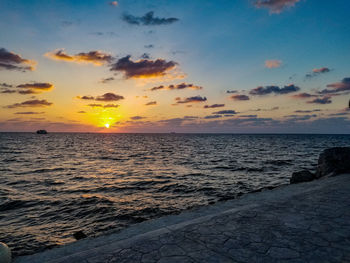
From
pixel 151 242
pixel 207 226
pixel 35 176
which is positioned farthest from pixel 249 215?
pixel 35 176

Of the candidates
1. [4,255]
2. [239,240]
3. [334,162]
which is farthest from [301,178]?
[4,255]

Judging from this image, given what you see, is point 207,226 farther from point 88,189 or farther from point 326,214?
point 88,189

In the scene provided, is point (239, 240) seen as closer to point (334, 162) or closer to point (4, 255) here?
point (4, 255)

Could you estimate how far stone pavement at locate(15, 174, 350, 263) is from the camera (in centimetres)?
407

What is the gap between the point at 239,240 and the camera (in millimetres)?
4656

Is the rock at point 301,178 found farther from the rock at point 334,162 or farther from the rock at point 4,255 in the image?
the rock at point 4,255

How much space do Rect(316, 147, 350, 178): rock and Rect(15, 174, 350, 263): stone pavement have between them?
7092 mm

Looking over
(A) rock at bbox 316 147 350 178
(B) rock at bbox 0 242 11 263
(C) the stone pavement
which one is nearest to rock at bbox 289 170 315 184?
(A) rock at bbox 316 147 350 178

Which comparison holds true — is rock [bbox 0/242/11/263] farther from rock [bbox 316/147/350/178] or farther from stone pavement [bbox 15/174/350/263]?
rock [bbox 316/147/350/178]

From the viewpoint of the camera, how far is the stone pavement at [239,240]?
4.07 metres

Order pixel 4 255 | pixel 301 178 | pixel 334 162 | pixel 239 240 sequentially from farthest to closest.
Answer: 1. pixel 301 178
2. pixel 334 162
3. pixel 239 240
4. pixel 4 255

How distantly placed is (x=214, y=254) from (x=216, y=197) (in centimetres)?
917

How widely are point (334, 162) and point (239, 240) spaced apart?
12074 mm

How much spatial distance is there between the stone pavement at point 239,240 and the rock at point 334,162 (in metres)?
7.09
